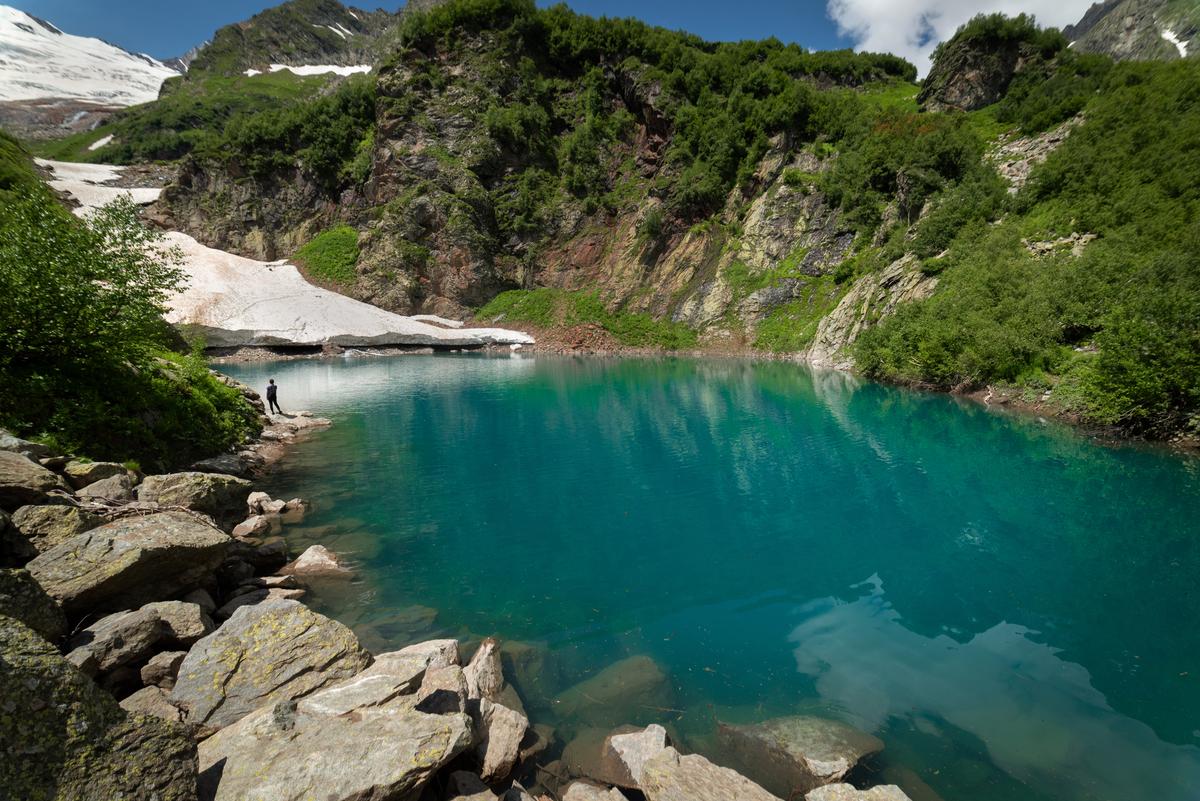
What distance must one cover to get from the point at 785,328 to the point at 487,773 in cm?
5516

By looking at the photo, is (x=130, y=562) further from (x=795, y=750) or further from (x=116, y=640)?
(x=795, y=750)

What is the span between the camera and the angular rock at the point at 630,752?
541 centimetres

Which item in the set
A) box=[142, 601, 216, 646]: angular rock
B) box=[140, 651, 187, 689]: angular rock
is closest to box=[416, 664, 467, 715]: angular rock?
box=[140, 651, 187, 689]: angular rock

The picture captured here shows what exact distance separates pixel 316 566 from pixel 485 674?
5304 mm

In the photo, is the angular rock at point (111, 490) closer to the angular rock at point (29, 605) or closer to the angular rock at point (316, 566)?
the angular rock at point (316, 566)

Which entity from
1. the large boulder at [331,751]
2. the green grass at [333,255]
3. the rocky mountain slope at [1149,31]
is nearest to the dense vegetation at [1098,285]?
the large boulder at [331,751]

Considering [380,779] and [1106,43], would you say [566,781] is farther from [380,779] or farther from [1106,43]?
[1106,43]

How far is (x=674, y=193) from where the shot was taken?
6856 centimetres

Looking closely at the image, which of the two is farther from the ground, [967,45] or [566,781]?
[967,45]

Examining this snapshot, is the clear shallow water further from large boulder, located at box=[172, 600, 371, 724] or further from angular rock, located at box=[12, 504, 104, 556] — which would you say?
angular rock, located at box=[12, 504, 104, 556]

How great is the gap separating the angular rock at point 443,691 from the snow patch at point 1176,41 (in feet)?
416

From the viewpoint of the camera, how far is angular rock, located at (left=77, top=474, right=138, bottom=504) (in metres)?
8.38

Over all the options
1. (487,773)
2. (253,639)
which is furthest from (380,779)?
(253,639)

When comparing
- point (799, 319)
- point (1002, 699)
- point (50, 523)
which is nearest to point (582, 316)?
point (799, 319)
